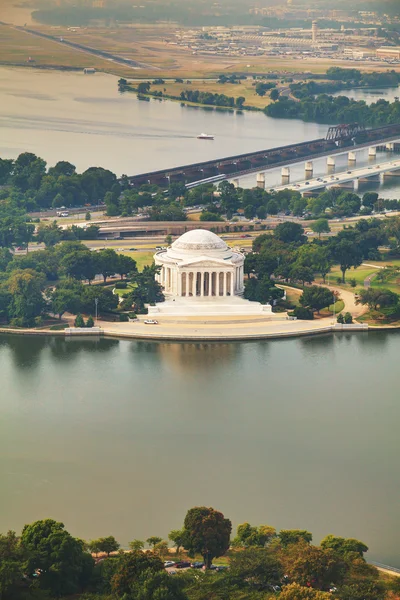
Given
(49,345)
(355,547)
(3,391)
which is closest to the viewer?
(355,547)

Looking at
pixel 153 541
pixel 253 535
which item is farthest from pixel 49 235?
pixel 253 535

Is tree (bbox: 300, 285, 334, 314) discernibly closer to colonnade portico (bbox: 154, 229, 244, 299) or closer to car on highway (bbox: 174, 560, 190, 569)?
colonnade portico (bbox: 154, 229, 244, 299)

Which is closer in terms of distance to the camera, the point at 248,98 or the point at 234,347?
the point at 234,347

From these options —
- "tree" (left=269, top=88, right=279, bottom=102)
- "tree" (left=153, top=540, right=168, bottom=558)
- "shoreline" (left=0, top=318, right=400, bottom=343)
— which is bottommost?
"tree" (left=153, top=540, right=168, bottom=558)

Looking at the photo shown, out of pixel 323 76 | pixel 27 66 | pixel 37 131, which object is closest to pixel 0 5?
pixel 27 66

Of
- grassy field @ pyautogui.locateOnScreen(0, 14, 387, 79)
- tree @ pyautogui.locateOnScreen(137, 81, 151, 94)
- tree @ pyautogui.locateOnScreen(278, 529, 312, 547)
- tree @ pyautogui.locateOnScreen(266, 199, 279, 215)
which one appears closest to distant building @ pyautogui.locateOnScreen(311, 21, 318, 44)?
grassy field @ pyautogui.locateOnScreen(0, 14, 387, 79)

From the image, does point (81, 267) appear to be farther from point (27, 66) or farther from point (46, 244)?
point (27, 66)
